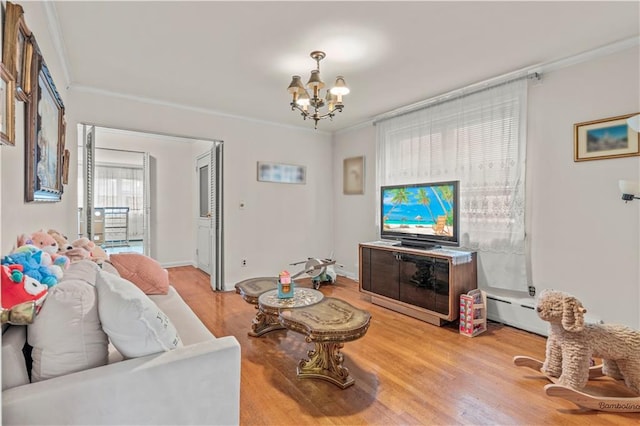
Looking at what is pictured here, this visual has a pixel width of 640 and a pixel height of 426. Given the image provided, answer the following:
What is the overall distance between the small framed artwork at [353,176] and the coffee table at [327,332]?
9.48ft

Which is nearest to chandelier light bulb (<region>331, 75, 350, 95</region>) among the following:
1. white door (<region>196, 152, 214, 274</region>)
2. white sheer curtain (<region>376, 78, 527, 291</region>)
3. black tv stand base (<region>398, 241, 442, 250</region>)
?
white sheer curtain (<region>376, 78, 527, 291</region>)

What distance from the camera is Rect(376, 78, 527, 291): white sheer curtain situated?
3.06m

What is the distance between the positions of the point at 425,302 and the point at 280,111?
2940 mm

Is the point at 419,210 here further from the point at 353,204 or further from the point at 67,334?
the point at 67,334

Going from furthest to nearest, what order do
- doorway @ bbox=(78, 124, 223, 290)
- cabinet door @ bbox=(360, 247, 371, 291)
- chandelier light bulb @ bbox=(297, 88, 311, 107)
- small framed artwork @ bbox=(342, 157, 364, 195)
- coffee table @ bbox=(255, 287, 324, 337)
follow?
1. doorway @ bbox=(78, 124, 223, 290)
2. small framed artwork @ bbox=(342, 157, 364, 195)
3. cabinet door @ bbox=(360, 247, 371, 291)
4. chandelier light bulb @ bbox=(297, 88, 311, 107)
5. coffee table @ bbox=(255, 287, 324, 337)

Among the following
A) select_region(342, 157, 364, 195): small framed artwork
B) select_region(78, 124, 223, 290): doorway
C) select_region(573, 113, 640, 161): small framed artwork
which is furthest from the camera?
select_region(78, 124, 223, 290): doorway

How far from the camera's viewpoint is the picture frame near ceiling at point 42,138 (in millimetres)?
1625

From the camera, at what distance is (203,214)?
578 cm

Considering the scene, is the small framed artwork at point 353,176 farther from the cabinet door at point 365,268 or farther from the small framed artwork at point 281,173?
the cabinet door at point 365,268

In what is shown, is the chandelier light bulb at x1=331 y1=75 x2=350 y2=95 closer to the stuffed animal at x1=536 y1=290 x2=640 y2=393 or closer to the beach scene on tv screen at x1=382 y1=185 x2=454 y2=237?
the beach scene on tv screen at x1=382 y1=185 x2=454 y2=237

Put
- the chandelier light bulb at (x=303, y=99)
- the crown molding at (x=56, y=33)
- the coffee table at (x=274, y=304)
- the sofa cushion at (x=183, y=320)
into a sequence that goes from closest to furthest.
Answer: the sofa cushion at (x=183, y=320) → the crown molding at (x=56, y=33) → the coffee table at (x=274, y=304) → the chandelier light bulb at (x=303, y=99)

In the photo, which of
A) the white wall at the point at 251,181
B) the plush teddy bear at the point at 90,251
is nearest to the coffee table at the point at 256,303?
the plush teddy bear at the point at 90,251

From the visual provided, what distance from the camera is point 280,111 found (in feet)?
14.1

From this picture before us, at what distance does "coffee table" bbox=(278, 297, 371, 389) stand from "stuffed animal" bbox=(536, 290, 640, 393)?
118 cm
